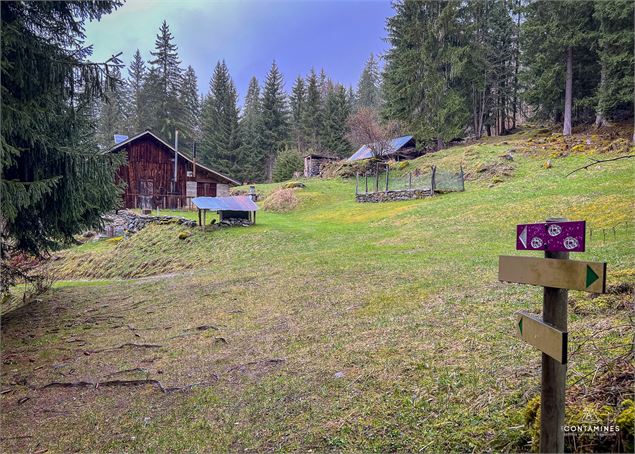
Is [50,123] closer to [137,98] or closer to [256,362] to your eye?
[256,362]

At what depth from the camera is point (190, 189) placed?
27.6 metres

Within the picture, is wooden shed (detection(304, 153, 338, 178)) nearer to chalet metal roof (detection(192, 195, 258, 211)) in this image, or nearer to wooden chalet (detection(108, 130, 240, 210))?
wooden chalet (detection(108, 130, 240, 210))

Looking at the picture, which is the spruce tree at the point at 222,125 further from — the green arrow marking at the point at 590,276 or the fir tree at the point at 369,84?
the green arrow marking at the point at 590,276

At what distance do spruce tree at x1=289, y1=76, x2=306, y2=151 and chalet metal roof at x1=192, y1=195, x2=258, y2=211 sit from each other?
34.8 m

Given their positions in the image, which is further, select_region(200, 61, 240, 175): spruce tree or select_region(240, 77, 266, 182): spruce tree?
select_region(240, 77, 266, 182): spruce tree

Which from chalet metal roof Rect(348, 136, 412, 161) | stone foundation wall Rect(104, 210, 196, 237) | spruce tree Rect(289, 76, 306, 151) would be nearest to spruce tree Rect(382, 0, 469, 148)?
chalet metal roof Rect(348, 136, 412, 161)

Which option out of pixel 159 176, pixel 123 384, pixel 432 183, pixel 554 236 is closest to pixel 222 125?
pixel 159 176

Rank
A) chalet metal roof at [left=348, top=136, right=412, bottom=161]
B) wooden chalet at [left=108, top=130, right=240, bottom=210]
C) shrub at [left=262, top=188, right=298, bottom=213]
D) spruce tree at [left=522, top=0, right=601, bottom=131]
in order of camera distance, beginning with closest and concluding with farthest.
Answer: shrub at [left=262, top=188, right=298, bottom=213], spruce tree at [left=522, top=0, right=601, bottom=131], wooden chalet at [left=108, top=130, right=240, bottom=210], chalet metal roof at [left=348, top=136, right=412, bottom=161]

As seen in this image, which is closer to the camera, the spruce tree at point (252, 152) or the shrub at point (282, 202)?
the shrub at point (282, 202)

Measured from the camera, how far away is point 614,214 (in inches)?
375

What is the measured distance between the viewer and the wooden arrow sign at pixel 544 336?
6.33ft

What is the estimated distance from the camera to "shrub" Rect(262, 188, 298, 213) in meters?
24.9

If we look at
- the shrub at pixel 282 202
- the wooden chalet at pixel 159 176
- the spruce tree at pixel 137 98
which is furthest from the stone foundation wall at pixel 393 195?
the spruce tree at pixel 137 98

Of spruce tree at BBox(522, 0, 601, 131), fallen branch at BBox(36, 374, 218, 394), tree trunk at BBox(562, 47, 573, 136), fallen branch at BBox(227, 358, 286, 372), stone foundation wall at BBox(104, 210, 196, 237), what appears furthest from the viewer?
tree trunk at BBox(562, 47, 573, 136)
